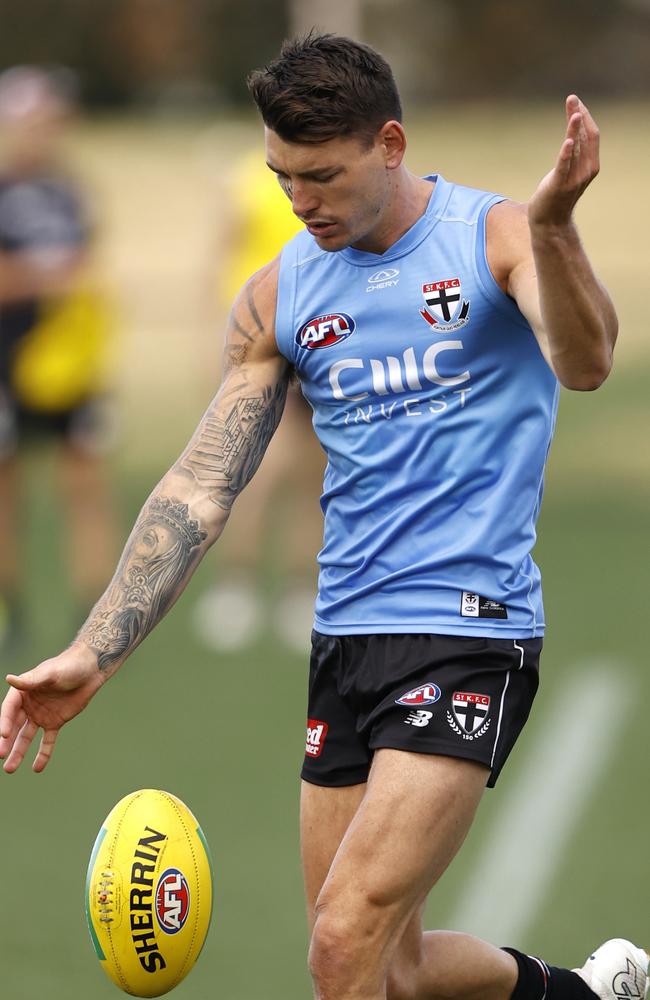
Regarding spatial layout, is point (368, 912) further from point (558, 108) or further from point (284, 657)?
point (558, 108)

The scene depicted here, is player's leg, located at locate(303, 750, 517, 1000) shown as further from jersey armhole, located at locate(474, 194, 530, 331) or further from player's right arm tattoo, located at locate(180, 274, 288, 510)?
jersey armhole, located at locate(474, 194, 530, 331)

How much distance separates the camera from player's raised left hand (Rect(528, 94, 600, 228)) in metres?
4.11

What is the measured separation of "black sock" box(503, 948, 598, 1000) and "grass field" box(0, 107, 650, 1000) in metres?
1.45

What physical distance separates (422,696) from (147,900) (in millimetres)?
978

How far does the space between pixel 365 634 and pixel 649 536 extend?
960cm

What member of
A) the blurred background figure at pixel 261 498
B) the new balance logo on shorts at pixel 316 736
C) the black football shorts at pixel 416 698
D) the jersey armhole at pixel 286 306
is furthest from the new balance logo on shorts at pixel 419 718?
the blurred background figure at pixel 261 498

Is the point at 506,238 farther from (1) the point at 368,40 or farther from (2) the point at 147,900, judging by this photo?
(1) the point at 368,40

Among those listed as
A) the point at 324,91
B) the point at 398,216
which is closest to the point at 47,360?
the point at 398,216

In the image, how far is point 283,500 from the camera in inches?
607

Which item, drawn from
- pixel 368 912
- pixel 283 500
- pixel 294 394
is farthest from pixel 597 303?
pixel 283 500

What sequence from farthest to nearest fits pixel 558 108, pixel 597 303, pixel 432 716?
1. pixel 558 108
2. pixel 432 716
3. pixel 597 303

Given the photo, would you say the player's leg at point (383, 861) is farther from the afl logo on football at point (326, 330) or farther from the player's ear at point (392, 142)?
the player's ear at point (392, 142)

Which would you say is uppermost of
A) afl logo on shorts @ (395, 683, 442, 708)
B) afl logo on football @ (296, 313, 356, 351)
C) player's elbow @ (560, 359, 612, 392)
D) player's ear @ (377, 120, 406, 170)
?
player's ear @ (377, 120, 406, 170)

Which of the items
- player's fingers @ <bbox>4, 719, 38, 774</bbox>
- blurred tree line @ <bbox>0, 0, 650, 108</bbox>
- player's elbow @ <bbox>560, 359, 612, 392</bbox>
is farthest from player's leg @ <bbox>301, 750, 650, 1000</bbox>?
blurred tree line @ <bbox>0, 0, 650, 108</bbox>
